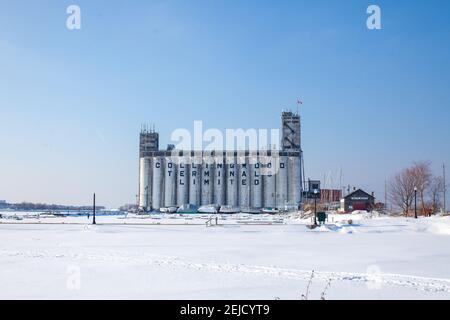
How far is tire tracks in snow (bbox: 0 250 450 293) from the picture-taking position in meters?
11.6

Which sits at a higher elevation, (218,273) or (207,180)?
(207,180)

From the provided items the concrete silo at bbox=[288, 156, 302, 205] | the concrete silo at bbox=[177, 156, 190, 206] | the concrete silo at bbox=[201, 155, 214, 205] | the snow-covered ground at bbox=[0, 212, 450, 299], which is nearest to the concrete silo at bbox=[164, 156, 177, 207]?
the concrete silo at bbox=[177, 156, 190, 206]

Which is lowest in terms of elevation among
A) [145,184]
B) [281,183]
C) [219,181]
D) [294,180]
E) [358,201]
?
[358,201]

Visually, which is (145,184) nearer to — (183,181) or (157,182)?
(157,182)

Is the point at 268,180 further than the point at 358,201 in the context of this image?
Yes

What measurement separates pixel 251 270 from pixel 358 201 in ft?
227

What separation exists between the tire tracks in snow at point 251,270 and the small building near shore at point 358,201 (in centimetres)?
6632

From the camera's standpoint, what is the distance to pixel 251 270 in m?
13.7

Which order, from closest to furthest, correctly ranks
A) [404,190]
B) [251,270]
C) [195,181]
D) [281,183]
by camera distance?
[251,270]
[404,190]
[281,183]
[195,181]

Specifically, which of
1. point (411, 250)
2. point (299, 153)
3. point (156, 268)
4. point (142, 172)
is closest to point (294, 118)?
point (299, 153)

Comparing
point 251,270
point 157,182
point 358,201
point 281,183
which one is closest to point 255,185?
point 281,183

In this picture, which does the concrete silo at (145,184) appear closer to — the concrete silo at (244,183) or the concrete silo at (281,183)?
the concrete silo at (244,183)

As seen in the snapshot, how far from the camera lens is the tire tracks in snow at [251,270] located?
38.1 feet

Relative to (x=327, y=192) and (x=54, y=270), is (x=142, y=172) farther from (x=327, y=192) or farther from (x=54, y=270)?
(x=54, y=270)
